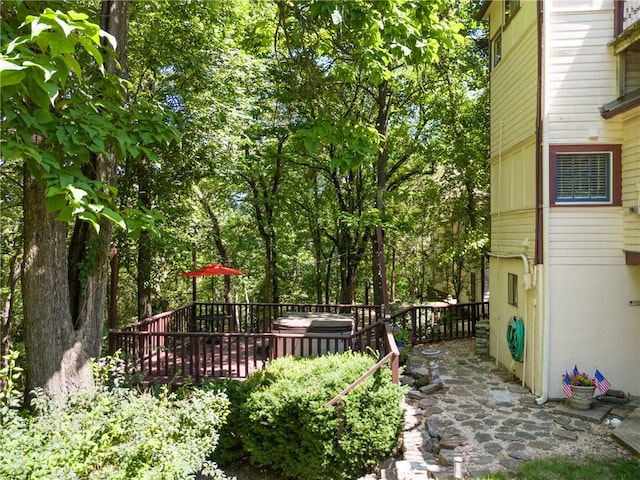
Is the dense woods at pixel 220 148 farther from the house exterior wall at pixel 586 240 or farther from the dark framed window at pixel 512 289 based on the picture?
the dark framed window at pixel 512 289

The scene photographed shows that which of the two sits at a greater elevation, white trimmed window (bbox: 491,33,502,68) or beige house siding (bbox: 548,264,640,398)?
white trimmed window (bbox: 491,33,502,68)

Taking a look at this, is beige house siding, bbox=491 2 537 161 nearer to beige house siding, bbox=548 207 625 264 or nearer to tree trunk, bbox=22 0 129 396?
beige house siding, bbox=548 207 625 264

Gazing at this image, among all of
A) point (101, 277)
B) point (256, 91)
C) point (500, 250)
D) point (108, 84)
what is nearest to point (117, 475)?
point (101, 277)

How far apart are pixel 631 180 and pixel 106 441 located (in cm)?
818

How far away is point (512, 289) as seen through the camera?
9094 mm

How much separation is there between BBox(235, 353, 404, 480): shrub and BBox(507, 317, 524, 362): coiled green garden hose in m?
3.50

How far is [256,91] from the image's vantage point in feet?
39.0

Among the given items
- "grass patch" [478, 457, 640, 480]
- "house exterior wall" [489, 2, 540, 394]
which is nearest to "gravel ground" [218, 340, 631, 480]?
"grass patch" [478, 457, 640, 480]

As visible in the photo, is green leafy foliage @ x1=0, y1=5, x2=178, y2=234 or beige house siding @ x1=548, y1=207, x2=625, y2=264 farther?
beige house siding @ x1=548, y1=207, x2=625, y2=264

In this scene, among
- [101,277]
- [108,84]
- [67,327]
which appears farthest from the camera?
[101,277]

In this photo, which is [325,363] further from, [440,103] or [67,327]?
[440,103]

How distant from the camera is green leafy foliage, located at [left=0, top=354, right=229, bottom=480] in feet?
10.6

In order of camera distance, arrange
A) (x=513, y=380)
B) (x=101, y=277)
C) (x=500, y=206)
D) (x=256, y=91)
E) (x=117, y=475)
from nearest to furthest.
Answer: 1. (x=117, y=475)
2. (x=101, y=277)
3. (x=513, y=380)
4. (x=500, y=206)
5. (x=256, y=91)

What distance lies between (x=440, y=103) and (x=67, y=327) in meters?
12.6
